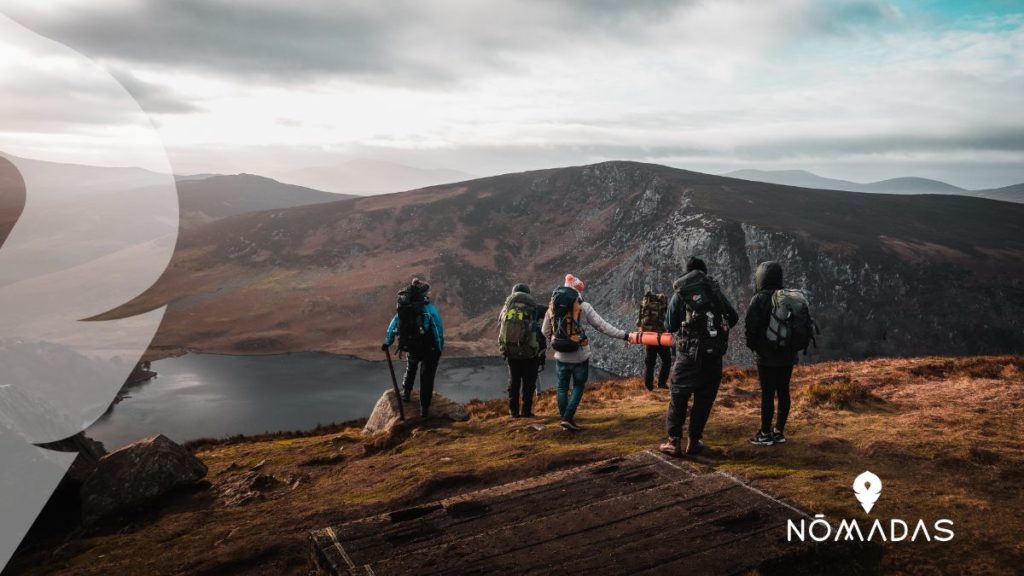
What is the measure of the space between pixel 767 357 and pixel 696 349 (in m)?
1.49

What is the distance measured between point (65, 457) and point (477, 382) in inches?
1384

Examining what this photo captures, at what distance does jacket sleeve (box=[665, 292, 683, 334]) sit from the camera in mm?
8305

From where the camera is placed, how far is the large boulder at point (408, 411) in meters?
12.7

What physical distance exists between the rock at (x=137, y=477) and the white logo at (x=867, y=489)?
1013 centimetres

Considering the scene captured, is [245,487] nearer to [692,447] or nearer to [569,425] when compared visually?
[569,425]

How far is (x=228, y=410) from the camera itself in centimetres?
3466

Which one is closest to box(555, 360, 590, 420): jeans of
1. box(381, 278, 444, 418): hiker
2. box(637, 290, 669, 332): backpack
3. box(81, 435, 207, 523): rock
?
box(381, 278, 444, 418): hiker

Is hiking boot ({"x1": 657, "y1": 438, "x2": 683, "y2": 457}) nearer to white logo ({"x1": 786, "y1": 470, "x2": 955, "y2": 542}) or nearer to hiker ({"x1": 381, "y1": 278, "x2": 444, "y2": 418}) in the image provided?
white logo ({"x1": 786, "y1": 470, "x2": 955, "y2": 542})

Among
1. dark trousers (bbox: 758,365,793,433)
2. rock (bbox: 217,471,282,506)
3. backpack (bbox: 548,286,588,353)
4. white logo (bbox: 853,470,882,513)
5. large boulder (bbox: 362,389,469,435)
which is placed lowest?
rock (bbox: 217,471,282,506)

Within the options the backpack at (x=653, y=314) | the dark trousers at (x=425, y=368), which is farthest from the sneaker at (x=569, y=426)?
the backpack at (x=653, y=314)

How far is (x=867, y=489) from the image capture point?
648cm

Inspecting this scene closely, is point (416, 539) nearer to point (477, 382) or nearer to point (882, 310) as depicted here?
point (477, 382)

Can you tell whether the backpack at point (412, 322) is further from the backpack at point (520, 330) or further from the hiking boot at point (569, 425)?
the hiking boot at point (569, 425)

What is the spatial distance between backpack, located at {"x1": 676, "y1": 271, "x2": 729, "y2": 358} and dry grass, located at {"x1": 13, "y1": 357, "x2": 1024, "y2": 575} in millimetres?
1575
